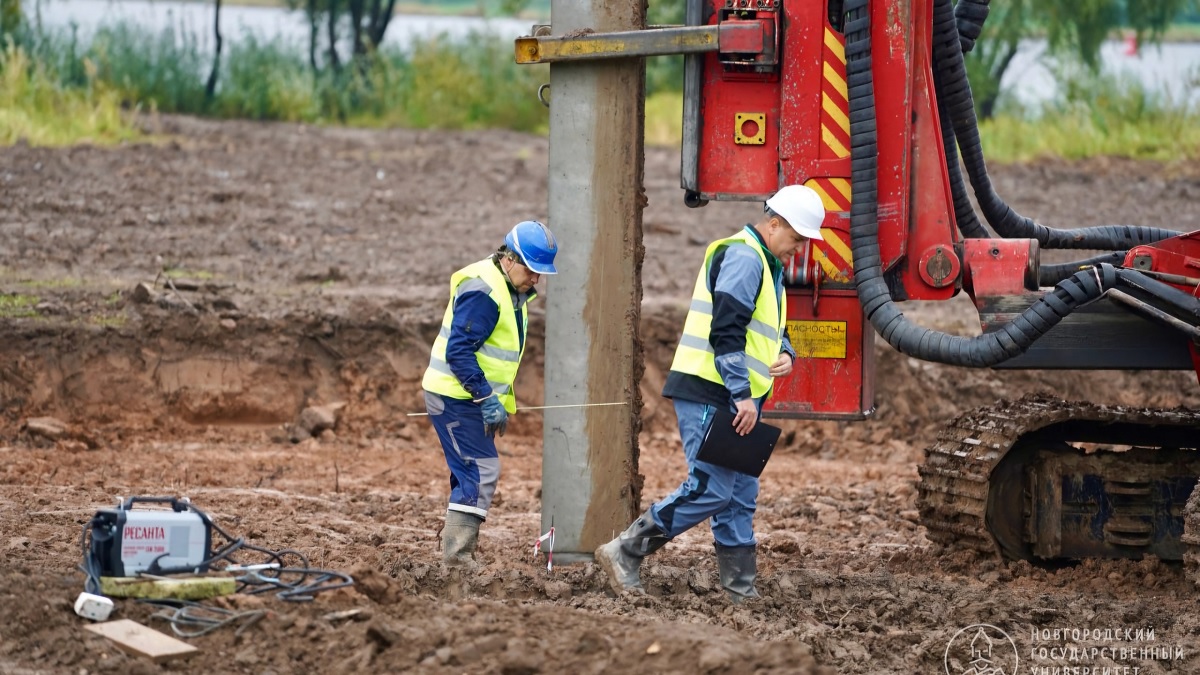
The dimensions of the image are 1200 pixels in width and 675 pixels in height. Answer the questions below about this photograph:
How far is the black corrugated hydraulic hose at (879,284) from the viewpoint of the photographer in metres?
6.46

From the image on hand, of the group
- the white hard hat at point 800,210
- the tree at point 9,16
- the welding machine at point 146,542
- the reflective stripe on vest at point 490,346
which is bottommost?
the welding machine at point 146,542

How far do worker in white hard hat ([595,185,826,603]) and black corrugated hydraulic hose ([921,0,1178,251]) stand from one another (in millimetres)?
1022

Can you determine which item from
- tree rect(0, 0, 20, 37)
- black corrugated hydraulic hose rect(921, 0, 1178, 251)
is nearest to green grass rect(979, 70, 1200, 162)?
black corrugated hydraulic hose rect(921, 0, 1178, 251)

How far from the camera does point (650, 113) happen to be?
856 inches

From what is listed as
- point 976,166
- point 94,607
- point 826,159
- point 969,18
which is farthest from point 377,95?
point 94,607

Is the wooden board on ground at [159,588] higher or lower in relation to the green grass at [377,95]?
lower

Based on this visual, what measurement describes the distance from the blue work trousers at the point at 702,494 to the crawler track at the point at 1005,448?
57.6 inches

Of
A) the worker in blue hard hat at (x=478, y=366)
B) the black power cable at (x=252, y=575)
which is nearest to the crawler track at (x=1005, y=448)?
the worker in blue hard hat at (x=478, y=366)

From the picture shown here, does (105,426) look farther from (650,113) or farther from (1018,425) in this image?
(650,113)

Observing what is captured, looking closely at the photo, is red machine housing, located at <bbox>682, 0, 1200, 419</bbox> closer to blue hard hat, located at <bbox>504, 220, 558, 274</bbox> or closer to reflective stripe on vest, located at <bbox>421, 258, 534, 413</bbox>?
blue hard hat, located at <bbox>504, 220, 558, 274</bbox>

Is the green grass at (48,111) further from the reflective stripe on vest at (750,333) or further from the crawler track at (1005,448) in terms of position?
the crawler track at (1005,448)

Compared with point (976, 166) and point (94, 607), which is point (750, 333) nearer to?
point (976, 166)

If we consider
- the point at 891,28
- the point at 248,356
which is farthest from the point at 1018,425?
the point at 248,356

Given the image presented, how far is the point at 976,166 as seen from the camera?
7.39 metres
